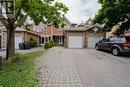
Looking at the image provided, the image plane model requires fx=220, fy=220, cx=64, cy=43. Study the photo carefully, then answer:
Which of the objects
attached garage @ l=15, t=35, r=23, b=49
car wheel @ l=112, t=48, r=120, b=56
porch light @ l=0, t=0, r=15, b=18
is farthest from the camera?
attached garage @ l=15, t=35, r=23, b=49

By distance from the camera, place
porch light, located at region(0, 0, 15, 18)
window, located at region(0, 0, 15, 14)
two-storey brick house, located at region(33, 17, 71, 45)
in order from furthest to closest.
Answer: two-storey brick house, located at region(33, 17, 71, 45) < porch light, located at region(0, 0, 15, 18) < window, located at region(0, 0, 15, 14)

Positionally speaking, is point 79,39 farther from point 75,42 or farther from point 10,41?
point 10,41

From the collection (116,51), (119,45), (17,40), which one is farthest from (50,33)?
(119,45)

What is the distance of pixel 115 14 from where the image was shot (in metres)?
21.3

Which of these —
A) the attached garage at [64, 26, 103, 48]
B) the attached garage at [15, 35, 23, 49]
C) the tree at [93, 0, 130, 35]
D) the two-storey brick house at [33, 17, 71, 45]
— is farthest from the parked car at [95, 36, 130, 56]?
the two-storey brick house at [33, 17, 71, 45]

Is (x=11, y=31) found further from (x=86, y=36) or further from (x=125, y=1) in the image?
(x=86, y=36)

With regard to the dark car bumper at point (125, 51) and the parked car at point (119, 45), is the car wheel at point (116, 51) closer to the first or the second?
the parked car at point (119, 45)

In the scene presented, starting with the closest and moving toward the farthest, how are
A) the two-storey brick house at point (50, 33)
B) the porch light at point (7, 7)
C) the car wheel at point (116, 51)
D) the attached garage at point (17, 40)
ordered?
the porch light at point (7, 7), the car wheel at point (116, 51), the attached garage at point (17, 40), the two-storey brick house at point (50, 33)

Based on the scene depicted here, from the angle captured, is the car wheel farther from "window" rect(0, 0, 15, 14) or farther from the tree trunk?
"window" rect(0, 0, 15, 14)

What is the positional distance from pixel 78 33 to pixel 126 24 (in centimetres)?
1286

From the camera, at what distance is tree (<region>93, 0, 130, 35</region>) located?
20759 millimetres

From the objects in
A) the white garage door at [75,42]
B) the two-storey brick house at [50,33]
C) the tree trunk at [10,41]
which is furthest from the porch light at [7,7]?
the two-storey brick house at [50,33]

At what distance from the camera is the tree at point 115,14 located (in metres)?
20.8

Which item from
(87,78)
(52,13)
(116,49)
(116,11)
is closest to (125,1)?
(116,11)
